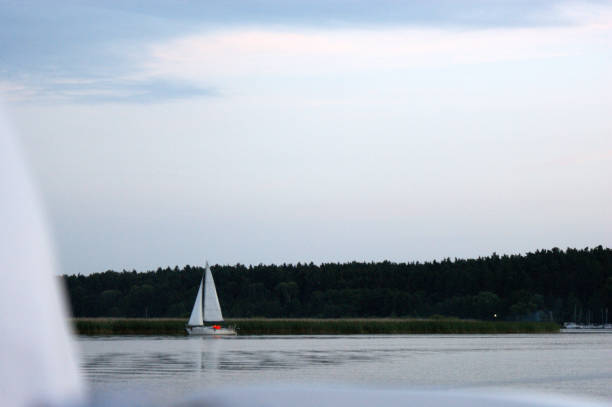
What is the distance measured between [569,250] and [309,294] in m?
48.7

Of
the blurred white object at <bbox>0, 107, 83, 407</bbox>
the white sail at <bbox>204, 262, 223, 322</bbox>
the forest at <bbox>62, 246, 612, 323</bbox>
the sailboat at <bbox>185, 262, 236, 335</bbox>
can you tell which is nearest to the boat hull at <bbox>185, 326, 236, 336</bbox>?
the sailboat at <bbox>185, 262, 236, 335</bbox>

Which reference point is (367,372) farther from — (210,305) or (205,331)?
(210,305)

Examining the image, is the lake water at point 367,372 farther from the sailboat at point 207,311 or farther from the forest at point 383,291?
the forest at point 383,291

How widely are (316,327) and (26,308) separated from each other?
296ft

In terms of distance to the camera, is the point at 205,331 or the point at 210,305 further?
the point at 210,305

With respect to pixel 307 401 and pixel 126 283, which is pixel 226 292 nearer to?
pixel 126 283

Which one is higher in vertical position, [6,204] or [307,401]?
[6,204]

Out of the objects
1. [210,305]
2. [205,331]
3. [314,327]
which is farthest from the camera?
[314,327]

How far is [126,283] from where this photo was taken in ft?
525

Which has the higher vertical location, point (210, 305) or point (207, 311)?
point (210, 305)

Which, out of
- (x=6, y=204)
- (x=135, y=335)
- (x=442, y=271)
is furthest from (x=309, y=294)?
(x=6, y=204)

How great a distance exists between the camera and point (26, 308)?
1.87m

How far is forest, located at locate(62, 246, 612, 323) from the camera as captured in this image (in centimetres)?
14988

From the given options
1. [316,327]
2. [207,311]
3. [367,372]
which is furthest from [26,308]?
[316,327]
